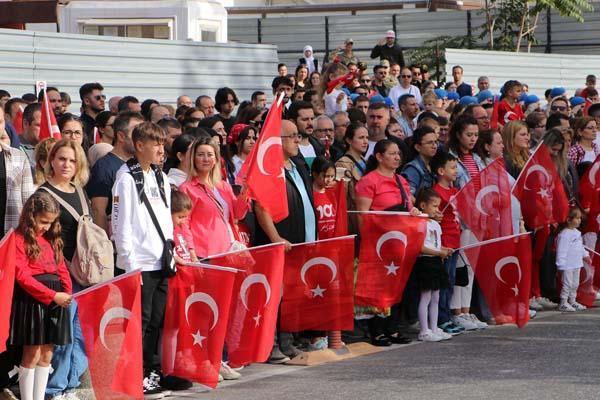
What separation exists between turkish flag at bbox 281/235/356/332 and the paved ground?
1.33 ft

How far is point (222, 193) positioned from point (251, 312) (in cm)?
91

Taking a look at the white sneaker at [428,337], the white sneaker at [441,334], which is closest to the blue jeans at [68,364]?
the white sneaker at [428,337]

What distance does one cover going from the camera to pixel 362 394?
386 inches

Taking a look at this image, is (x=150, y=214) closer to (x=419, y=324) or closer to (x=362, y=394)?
(x=362, y=394)

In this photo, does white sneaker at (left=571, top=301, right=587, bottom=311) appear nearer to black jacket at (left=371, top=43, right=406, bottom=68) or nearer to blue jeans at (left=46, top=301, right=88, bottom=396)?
blue jeans at (left=46, top=301, right=88, bottom=396)

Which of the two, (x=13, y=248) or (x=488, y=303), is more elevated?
(x=13, y=248)

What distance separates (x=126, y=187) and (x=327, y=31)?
23281mm

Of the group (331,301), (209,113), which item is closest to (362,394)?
(331,301)

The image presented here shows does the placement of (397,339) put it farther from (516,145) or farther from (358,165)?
(516,145)

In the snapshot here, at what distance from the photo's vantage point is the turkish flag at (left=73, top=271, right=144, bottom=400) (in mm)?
9312

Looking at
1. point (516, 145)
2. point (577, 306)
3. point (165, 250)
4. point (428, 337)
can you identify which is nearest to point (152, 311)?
point (165, 250)

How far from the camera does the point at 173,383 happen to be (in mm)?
10172

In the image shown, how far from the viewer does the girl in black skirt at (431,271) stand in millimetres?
12555

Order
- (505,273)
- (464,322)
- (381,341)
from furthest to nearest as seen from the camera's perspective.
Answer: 1. (464,322)
2. (505,273)
3. (381,341)
